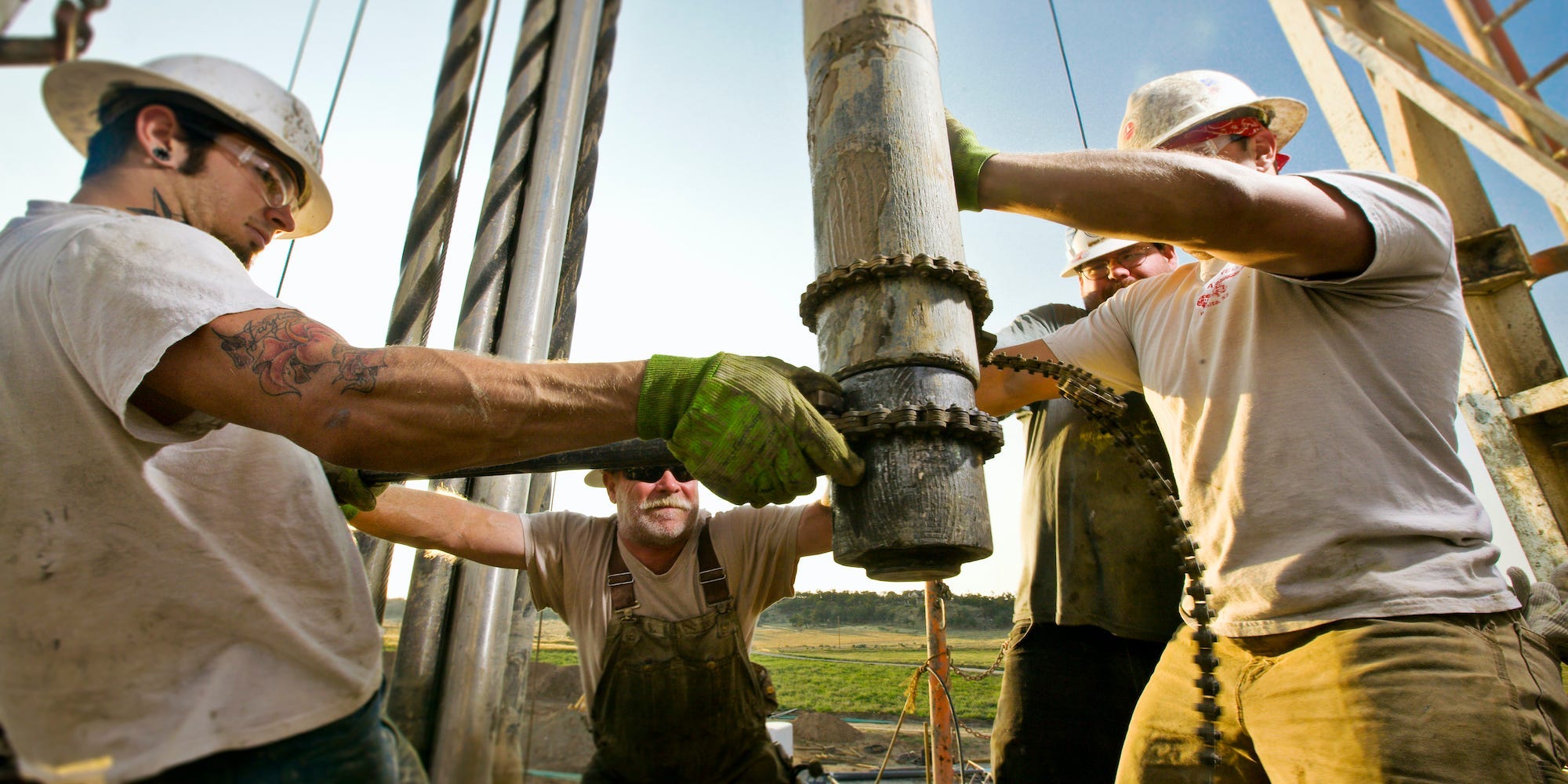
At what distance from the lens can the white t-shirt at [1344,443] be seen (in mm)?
1498

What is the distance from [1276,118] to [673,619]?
3.17 metres

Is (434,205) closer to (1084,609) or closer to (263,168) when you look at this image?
(263,168)

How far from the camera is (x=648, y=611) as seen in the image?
3344 mm

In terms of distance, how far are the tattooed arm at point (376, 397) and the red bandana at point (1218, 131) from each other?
1887 millimetres

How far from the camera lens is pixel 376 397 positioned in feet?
3.85

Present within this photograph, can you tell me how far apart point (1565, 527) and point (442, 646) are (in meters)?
4.93

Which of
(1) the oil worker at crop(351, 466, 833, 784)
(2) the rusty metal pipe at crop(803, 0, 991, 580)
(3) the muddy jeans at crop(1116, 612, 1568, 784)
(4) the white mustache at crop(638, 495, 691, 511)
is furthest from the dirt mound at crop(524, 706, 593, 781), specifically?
(3) the muddy jeans at crop(1116, 612, 1568, 784)

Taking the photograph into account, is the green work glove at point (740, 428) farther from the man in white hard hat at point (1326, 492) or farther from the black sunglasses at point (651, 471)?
the man in white hard hat at point (1326, 492)

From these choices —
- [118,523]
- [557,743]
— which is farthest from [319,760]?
[557,743]

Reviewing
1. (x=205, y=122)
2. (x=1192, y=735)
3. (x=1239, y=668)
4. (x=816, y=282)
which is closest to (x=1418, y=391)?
(x=1239, y=668)

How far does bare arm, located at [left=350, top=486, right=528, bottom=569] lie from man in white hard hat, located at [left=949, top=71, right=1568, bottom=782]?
2.03 m

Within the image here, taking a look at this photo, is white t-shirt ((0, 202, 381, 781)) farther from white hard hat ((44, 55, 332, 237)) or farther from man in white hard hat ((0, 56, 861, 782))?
white hard hat ((44, 55, 332, 237))

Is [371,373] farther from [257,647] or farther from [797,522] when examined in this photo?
[797,522]

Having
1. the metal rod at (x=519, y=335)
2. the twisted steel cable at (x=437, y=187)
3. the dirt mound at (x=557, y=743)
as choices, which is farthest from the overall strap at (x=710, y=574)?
the twisted steel cable at (x=437, y=187)
